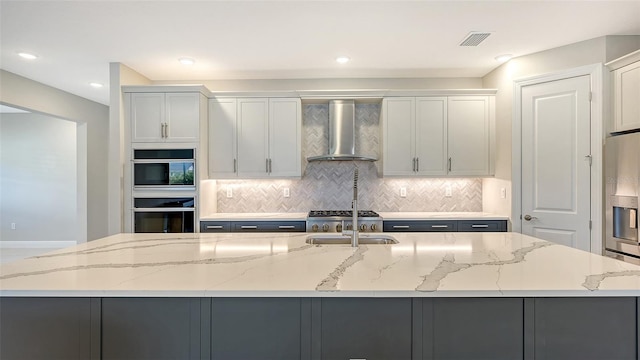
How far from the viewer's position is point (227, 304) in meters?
1.24

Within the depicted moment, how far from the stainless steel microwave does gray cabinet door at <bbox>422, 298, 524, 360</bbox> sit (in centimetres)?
303

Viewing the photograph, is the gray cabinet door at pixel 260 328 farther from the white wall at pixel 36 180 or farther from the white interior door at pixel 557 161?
the white wall at pixel 36 180

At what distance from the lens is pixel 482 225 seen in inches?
142

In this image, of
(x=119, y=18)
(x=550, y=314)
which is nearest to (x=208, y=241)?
(x=550, y=314)

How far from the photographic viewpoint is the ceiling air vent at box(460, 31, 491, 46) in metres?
2.89

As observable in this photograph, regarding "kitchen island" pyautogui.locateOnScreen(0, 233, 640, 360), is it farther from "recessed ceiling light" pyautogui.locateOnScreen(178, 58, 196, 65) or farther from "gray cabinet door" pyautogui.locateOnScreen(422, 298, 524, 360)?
"recessed ceiling light" pyautogui.locateOnScreen(178, 58, 196, 65)

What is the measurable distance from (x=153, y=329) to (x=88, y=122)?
17.5ft

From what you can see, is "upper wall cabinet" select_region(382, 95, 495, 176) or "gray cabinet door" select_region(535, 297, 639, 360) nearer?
"gray cabinet door" select_region(535, 297, 639, 360)

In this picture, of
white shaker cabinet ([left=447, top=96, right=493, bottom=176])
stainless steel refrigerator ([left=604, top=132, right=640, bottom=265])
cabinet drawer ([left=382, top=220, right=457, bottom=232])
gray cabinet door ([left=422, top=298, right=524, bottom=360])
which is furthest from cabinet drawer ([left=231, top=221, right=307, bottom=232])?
stainless steel refrigerator ([left=604, top=132, right=640, bottom=265])

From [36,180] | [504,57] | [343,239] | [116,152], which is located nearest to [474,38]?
[504,57]

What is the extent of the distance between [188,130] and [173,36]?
40.3 inches

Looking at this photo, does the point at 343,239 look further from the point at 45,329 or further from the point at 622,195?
the point at 622,195

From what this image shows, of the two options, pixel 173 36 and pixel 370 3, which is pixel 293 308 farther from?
pixel 173 36

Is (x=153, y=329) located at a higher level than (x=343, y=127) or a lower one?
lower
